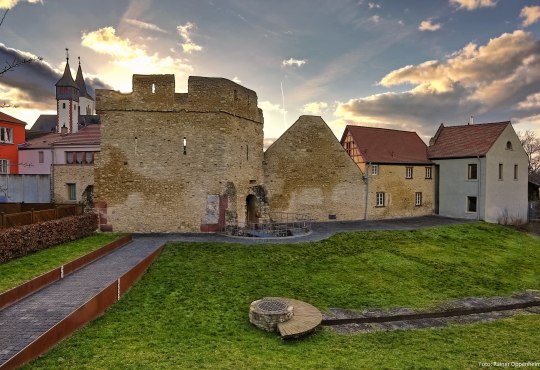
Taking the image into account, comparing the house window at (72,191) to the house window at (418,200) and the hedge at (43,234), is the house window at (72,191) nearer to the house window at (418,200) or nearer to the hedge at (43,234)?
the hedge at (43,234)

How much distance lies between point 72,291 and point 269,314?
647 cm

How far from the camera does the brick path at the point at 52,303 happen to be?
27.0ft

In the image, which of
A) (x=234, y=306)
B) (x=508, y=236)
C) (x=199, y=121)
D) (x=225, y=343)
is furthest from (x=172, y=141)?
(x=508, y=236)

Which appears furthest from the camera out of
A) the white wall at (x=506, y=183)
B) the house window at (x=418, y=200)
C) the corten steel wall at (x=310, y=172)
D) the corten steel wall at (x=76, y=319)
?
the house window at (x=418, y=200)

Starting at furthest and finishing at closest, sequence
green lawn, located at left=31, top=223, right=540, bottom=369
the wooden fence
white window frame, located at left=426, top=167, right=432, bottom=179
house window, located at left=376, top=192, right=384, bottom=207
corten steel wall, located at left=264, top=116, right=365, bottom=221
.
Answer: white window frame, located at left=426, top=167, right=432, bottom=179, house window, located at left=376, top=192, right=384, bottom=207, corten steel wall, located at left=264, top=116, right=365, bottom=221, the wooden fence, green lawn, located at left=31, top=223, right=540, bottom=369

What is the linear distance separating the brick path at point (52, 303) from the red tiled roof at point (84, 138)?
16.8 metres

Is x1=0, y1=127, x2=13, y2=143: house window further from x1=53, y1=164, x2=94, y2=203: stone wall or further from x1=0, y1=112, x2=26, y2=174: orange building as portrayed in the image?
x1=53, y1=164, x2=94, y2=203: stone wall

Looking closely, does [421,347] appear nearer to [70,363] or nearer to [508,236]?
[70,363]

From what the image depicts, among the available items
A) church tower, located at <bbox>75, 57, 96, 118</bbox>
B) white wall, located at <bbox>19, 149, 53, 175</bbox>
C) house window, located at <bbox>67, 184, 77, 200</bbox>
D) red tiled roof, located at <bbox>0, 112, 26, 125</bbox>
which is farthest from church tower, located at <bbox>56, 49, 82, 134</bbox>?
house window, located at <bbox>67, 184, 77, 200</bbox>

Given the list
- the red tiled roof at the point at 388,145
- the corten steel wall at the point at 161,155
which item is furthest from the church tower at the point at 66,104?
the red tiled roof at the point at 388,145

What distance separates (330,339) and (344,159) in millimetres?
18257

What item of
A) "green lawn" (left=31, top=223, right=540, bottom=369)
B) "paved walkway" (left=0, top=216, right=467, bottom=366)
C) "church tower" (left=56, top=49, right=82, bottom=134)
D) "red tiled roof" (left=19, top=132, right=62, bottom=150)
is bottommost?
"green lawn" (left=31, top=223, right=540, bottom=369)

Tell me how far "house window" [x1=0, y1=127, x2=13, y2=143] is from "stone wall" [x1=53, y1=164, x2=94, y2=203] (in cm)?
1002

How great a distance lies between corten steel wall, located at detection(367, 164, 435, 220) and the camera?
1083 inches
